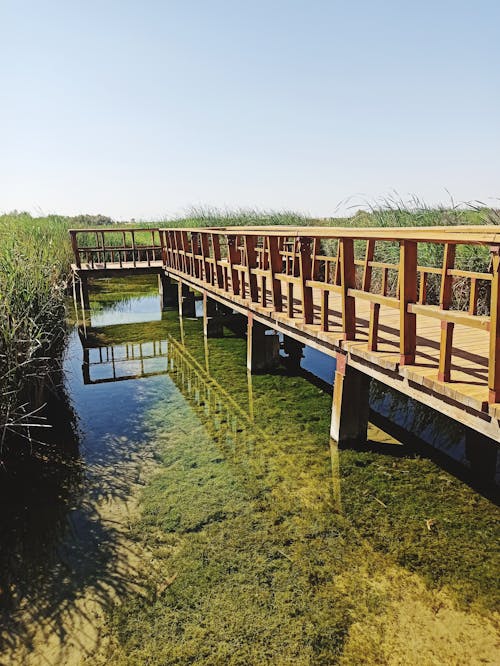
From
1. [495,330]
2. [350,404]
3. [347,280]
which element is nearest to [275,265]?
[347,280]

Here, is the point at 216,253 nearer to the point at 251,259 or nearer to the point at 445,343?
the point at 251,259

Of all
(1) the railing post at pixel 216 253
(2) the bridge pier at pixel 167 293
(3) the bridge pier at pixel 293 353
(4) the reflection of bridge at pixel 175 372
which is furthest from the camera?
(2) the bridge pier at pixel 167 293

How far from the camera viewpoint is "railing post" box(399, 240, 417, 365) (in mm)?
3650

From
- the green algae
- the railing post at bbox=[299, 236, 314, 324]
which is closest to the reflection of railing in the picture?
the green algae

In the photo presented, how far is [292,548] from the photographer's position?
3635 millimetres

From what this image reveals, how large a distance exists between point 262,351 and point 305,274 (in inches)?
108

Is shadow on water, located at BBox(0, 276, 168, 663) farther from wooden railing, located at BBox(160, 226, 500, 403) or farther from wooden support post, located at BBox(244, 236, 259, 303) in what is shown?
wooden railing, located at BBox(160, 226, 500, 403)

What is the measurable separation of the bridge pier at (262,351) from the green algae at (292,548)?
2.10 metres

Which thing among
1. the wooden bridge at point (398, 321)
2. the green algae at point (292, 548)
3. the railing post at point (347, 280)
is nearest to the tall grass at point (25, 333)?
the green algae at point (292, 548)

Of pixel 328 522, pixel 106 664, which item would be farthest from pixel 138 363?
pixel 106 664

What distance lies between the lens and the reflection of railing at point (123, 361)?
820 centimetres

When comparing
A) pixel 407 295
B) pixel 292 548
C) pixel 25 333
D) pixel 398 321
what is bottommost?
pixel 292 548

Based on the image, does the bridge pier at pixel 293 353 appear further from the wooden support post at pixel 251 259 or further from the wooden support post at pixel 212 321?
the wooden support post at pixel 212 321

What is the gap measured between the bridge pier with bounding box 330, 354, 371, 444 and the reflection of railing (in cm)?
402
